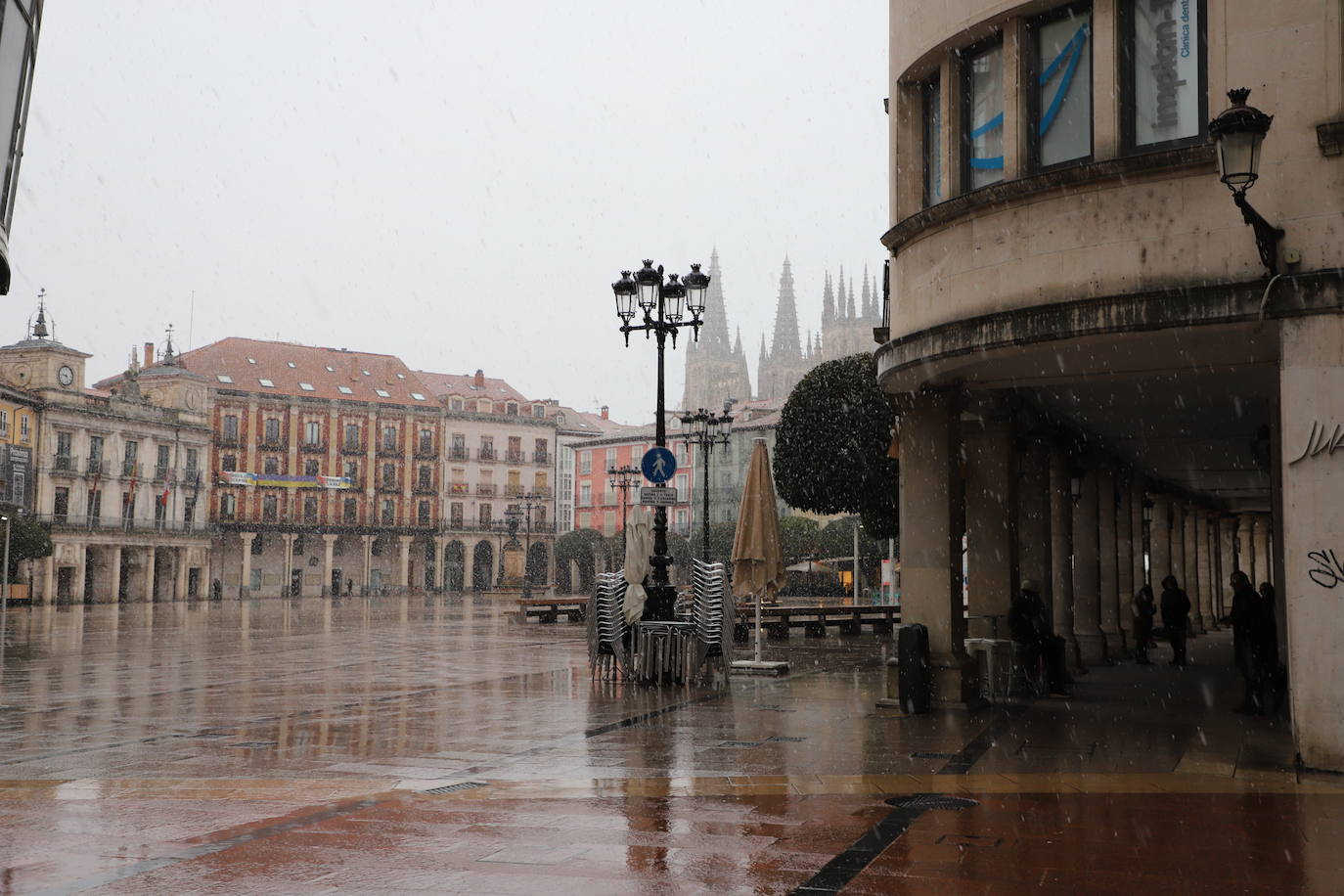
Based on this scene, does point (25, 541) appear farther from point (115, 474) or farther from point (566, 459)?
point (566, 459)

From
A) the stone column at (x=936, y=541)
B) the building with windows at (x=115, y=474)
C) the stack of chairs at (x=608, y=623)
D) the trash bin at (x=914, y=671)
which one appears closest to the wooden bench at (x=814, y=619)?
the stack of chairs at (x=608, y=623)

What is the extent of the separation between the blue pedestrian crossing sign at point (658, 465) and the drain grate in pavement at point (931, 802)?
8.43 meters

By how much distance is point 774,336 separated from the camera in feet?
511

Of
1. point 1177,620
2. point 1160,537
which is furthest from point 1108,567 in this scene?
point 1160,537

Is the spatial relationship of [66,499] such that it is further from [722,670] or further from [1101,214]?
[1101,214]

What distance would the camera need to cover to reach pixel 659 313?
57.9ft

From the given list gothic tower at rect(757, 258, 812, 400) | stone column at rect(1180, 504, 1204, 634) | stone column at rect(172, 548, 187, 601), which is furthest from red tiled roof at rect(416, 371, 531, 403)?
stone column at rect(1180, 504, 1204, 634)

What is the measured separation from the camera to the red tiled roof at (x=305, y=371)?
84.6 meters

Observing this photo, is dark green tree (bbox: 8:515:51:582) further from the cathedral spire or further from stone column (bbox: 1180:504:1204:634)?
the cathedral spire

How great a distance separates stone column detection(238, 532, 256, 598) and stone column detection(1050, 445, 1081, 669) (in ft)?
225

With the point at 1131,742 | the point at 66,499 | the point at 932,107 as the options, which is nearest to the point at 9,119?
the point at 932,107

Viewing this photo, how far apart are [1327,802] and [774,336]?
14879cm

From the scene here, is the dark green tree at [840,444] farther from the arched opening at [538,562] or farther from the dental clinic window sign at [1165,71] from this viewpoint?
the arched opening at [538,562]

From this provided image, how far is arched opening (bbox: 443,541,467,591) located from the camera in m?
A: 92.6
